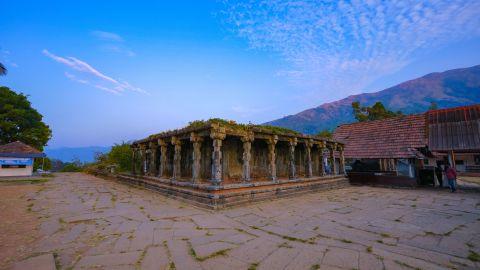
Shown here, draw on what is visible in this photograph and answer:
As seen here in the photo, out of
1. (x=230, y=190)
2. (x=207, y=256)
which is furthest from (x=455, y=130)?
(x=207, y=256)

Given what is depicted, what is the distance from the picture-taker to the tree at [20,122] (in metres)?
25.8

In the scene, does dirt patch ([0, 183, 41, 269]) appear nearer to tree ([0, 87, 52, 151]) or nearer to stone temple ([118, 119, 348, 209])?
stone temple ([118, 119, 348, 209])

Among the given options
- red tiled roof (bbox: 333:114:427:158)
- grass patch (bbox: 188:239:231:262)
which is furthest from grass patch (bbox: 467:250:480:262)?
red tiled roof (bbox: 333:114:427:158)

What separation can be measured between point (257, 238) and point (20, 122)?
113ft

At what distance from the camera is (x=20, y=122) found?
A: 87.1ft

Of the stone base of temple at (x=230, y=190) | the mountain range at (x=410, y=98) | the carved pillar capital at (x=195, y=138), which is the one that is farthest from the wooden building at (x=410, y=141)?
the mountain range at (x=410, y=98)

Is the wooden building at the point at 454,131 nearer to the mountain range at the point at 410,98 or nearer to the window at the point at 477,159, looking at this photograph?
the window at the point at 477,159

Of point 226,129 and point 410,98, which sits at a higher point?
point 410,98

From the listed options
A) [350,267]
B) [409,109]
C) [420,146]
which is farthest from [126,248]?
[409,109]

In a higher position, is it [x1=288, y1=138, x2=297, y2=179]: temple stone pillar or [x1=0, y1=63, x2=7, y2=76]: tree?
A: [x1=0, y1=63, x2=7, y2=76]: tree

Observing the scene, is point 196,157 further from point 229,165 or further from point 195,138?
point 229,165

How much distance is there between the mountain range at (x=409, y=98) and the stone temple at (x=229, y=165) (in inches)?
4859

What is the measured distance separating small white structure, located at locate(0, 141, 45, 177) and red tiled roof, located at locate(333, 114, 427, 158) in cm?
2810

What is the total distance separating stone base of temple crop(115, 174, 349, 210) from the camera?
7258 millimetres
